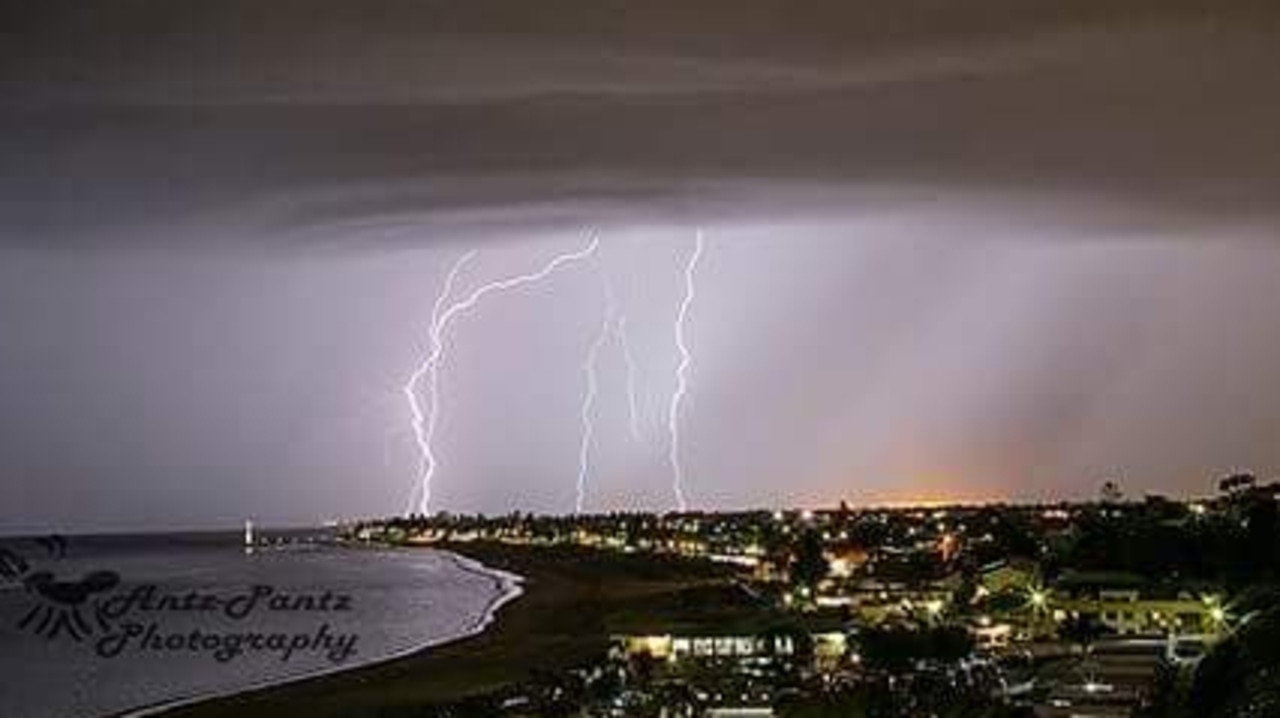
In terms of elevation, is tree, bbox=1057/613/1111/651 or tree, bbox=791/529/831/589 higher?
tree, bbox=791/529/831/589

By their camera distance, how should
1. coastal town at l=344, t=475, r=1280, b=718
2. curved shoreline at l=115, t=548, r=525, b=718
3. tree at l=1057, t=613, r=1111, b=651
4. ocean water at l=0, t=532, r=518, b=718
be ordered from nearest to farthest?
coastal town at l=344, t=475, r=1280, b=718, tree at l=1057, t=613, r=1111, b=651, curved shoreline at l=115, t=548, r=525, b=718, ocean water at l=0, t=532, r=518, b=718

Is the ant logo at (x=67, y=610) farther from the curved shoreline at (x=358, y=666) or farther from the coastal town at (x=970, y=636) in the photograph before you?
the coastal town at (x=970, y=636)

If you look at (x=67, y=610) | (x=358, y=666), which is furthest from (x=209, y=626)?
(x=358, y=666)

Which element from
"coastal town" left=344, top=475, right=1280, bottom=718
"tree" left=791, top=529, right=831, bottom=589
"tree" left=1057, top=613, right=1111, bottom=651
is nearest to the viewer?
"coastal town" left=344, top=475, right=1280, bottom=718

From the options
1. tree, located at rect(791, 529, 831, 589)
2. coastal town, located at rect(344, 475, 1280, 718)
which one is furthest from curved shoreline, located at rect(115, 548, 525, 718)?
tree, located at rect(791, 529, 831, 589)

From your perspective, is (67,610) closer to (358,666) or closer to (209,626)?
(209,626)

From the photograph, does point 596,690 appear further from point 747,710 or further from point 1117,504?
point 1117,504

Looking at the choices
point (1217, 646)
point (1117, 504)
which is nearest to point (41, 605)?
point (1117, 504)

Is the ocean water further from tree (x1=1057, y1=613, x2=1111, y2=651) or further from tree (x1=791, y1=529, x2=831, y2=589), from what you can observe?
tree (x1=1057, y1=613, x2=1111, y2=651)
